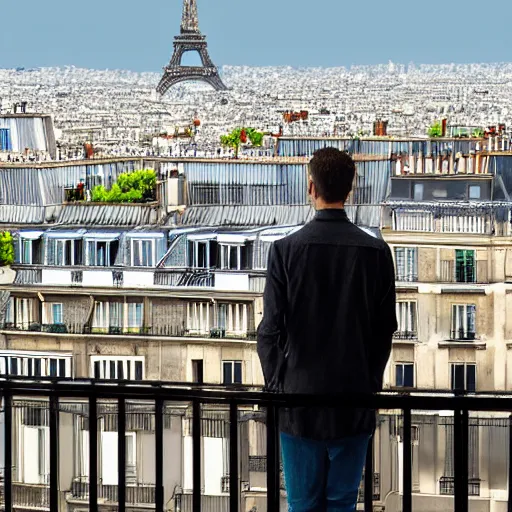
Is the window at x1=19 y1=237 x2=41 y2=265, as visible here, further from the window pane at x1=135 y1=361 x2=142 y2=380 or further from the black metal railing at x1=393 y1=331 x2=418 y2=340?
the black metal railing at x1=393 y1=331 x2=418 y2=340

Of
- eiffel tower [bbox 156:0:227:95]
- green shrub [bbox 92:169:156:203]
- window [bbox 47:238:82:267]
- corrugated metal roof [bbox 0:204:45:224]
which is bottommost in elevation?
window [bbox 47:238:82:267]

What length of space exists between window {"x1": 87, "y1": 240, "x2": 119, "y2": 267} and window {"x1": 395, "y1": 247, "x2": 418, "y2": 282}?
144 inches

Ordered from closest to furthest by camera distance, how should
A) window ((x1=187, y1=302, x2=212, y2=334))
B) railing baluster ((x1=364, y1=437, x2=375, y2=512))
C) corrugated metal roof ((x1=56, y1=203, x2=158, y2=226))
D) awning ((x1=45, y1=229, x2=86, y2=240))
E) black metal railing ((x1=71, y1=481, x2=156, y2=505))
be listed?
railing baluster ((x1=364, y1=437, x2=375, y2=512)) < black metal railing ((x1=71, y1=481, x2=156, y2=505)) < window ((x1=187, y1=302, x2=212, y2=334)) < awning ((x1=45, y1=229, x2=86, y2=240)) < corrugated metal roof ((x1=56, y1=203, x2=158, y2=226))

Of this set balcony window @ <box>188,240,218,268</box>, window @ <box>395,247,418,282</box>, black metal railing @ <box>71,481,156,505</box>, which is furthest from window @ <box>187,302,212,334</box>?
Answer: black metal railing @ <box>71,481,156,505</box>

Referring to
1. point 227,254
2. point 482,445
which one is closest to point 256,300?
point 227,254

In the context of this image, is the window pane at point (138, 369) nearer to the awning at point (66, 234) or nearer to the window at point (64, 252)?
the window at point (64, 252)

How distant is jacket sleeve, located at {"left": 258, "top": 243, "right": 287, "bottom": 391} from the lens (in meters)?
4.08

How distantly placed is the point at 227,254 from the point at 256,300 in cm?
133

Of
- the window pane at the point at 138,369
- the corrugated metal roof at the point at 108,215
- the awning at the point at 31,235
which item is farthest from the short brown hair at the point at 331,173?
the corrugated metal roof at the point at 108,215

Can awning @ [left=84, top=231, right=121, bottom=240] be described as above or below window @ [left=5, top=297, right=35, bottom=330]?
above

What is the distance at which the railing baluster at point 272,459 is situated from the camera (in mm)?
4051

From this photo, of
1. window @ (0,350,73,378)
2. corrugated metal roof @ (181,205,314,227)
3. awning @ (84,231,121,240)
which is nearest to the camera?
window @ (0,350,73,378)

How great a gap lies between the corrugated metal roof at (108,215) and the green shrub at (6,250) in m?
1.29

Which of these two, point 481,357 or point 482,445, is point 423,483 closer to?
point 482,445
